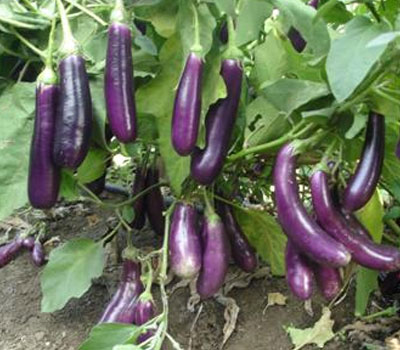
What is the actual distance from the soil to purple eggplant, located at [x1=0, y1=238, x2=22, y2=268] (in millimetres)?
48

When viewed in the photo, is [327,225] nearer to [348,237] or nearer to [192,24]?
[348,237]

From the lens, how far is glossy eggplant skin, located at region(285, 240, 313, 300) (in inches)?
40.2

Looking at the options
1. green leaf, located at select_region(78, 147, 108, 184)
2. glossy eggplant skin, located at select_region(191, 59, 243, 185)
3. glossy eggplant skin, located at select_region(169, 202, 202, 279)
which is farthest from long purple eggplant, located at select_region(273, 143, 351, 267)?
green leaf, located at select_region(78, 147, 108, 184)

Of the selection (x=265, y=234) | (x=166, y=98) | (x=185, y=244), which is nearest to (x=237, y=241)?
(x=265, y=234)

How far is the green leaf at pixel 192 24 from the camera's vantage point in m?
1.13

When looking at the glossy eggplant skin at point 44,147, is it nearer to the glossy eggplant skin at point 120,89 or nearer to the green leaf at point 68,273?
the glossy eggplant skin at point 120,89

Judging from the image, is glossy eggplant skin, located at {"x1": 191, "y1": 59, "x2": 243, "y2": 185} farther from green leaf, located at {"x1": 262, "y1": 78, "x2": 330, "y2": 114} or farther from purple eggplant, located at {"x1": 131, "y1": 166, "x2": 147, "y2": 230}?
purple eggplant, located at {"x1": 131, "y1": 166, "x2": 147, "y2": 230}

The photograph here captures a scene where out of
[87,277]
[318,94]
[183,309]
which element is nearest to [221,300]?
[183,309]

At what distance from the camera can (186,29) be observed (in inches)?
45.3

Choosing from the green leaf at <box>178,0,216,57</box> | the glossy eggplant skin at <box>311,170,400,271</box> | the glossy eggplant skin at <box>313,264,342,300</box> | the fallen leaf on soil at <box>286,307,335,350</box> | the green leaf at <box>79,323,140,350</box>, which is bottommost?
the fallen leaf on soil at <box>286,307,335,350</box>

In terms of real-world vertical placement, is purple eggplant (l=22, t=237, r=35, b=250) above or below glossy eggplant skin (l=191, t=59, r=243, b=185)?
below

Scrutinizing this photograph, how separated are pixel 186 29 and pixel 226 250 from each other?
1.15 feet

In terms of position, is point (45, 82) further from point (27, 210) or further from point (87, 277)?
point (27, 210)

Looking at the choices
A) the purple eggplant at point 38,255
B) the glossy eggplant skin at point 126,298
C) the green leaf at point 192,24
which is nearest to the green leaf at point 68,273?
the glossy eggplant skin at point 126,298
